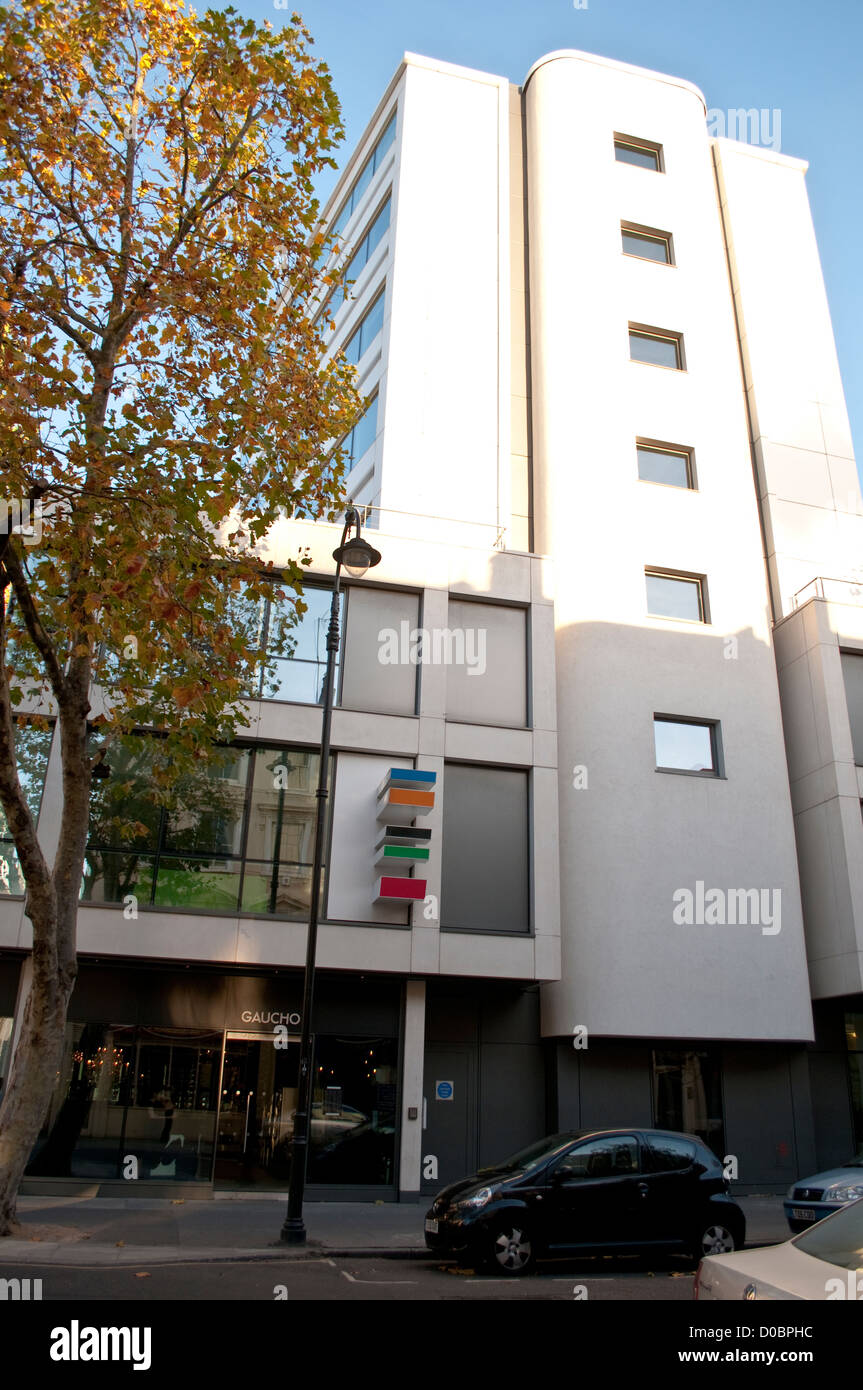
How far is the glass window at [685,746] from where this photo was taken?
821 inches

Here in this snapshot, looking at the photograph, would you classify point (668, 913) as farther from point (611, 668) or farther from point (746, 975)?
point (611, 668)

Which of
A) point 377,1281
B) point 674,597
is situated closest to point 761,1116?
point 674,597

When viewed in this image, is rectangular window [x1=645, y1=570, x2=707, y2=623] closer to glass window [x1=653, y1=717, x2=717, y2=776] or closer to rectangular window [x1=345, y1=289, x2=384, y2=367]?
glass window [x1=653, y1=717, x2=717, y2=776]

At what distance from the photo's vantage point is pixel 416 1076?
56.5 ft

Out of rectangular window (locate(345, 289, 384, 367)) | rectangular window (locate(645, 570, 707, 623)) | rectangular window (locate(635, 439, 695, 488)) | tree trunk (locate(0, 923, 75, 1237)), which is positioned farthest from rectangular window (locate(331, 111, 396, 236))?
tree trunk (locate(0, 923, 75, 1237))

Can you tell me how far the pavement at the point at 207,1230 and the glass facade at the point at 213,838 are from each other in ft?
15.0

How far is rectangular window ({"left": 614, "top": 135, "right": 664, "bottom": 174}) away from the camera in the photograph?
26.4 meters

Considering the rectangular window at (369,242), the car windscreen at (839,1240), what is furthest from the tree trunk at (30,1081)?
the rectangular window at (369,242)

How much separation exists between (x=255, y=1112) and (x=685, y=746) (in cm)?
1110

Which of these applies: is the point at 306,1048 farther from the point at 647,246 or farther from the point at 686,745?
the point at 647,246

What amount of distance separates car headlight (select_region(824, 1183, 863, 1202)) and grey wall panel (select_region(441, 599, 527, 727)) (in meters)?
9.65

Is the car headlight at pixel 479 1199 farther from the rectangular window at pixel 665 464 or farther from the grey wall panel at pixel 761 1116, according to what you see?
the rectangular window at pixel 665 464

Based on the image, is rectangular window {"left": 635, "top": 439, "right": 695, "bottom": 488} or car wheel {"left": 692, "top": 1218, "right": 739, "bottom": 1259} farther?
rectangular window {"left": 635, "top": 439, "right": 695, "bottom": 488}
